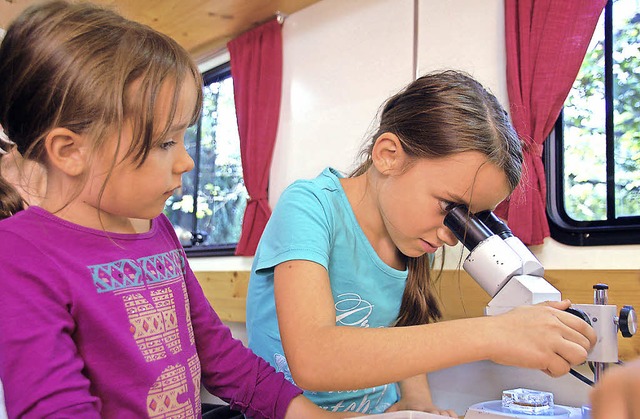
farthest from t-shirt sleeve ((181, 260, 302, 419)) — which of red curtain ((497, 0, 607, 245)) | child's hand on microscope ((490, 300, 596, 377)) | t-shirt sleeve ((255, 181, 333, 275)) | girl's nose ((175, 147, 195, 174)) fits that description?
red curtain ((497, 0, 607, 245))

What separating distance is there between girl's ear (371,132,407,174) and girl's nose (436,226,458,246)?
15cm

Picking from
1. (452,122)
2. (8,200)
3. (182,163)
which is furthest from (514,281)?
(8,200)

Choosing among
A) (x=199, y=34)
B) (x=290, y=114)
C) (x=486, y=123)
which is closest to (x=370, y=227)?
(x=486, y=123)

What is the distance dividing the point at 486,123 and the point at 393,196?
234 millimetres

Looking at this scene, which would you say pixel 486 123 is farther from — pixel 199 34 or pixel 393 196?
pixel 199 34

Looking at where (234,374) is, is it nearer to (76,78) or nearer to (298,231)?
(298,231)

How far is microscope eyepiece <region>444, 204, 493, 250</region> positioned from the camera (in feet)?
3.30

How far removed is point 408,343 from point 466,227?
0.26 metres

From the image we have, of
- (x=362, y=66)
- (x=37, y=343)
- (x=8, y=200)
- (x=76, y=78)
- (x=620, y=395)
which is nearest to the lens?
(x=620, y=395)

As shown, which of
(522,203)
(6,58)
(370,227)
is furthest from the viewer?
(522,203)

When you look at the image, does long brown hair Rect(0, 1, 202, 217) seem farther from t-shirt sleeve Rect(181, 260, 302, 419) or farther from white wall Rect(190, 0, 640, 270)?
white wall Rect(190, 0, 640, 270)

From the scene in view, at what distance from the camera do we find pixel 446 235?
1.13 metres

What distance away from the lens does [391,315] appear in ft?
4.23

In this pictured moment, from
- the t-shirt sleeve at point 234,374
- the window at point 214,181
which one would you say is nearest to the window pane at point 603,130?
the t-shirt sleeve at point 234,374
